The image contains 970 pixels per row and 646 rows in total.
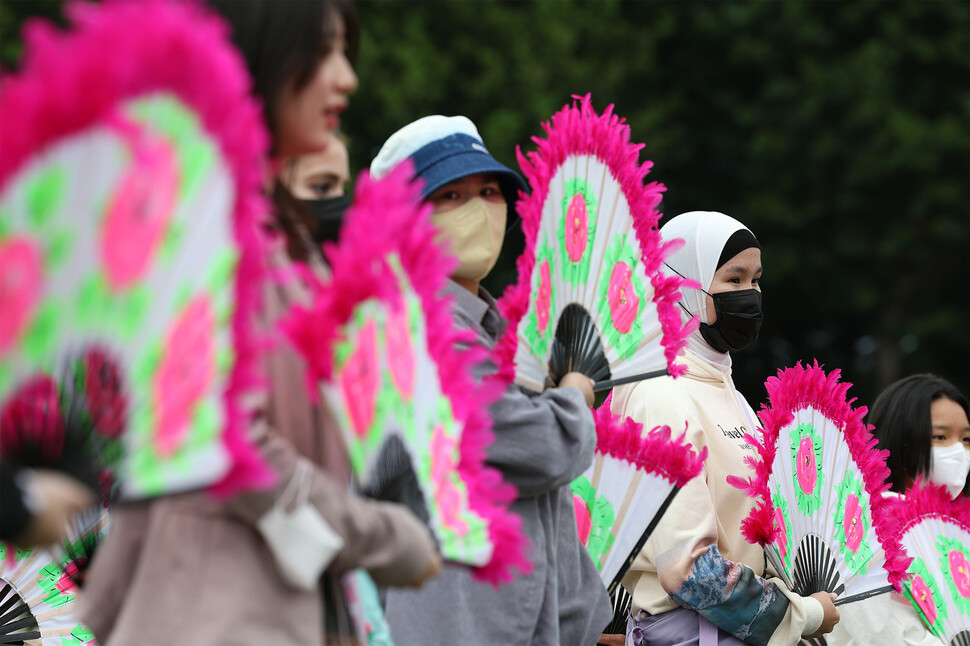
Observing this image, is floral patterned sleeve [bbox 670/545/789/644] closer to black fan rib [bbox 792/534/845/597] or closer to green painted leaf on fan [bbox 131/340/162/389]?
black fan rib [bbox 792/534/845/597]

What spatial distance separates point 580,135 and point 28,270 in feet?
6.32

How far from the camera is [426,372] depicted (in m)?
2.29

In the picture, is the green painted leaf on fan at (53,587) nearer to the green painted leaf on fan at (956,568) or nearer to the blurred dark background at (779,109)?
the green painted leaf on fan at (956,568)

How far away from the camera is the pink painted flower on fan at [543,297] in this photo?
3221 mm

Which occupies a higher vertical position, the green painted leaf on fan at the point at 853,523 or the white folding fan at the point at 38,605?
the green painted leaf on fan at the point at 853,523

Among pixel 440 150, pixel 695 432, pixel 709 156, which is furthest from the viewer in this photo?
pixel 709 156

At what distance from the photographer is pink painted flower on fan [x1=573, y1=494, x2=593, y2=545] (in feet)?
12.0

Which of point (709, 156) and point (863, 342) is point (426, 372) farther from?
point (863, 342)

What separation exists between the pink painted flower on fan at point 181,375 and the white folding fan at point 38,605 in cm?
202

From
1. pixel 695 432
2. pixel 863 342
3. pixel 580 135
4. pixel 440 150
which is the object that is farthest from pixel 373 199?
pixel 863 342

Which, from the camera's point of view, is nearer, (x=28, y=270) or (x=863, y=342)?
(x=28, y=270)

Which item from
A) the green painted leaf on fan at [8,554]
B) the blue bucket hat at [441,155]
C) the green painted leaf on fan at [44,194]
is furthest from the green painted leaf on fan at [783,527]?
the green painted leaf on fan at [44,194]

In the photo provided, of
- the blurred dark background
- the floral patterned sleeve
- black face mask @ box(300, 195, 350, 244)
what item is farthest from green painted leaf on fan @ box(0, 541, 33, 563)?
the blurred dark background

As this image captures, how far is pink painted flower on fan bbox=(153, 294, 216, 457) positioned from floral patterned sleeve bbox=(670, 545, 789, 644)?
7.76 ft
